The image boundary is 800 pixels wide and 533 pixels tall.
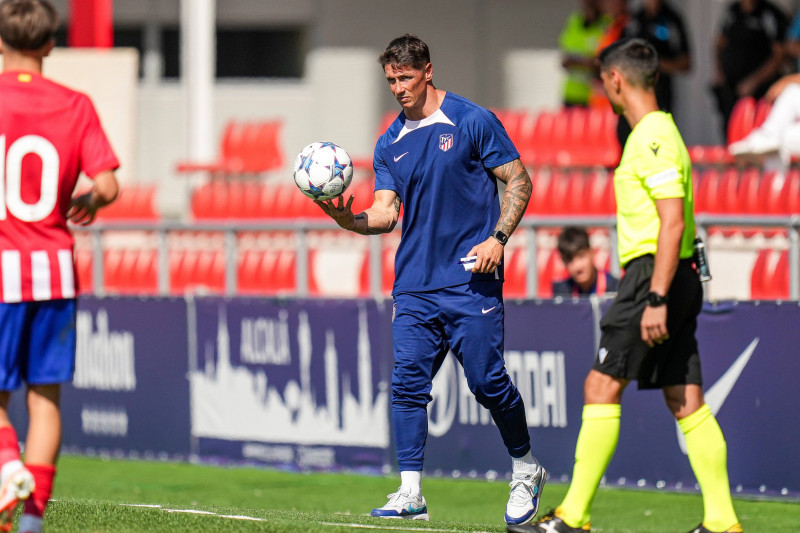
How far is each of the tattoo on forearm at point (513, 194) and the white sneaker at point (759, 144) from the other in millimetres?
6777

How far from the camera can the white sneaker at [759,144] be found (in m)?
12.7

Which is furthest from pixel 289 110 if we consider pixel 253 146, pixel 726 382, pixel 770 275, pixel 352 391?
pixel 726 382

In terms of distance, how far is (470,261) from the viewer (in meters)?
6.37

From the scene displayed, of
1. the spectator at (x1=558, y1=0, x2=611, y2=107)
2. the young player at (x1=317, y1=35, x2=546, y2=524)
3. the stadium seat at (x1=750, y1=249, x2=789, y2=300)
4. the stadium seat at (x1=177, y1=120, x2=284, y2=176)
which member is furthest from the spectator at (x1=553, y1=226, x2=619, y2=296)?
the stadium seat at (x1=177, y1=120, x2=284, y2=176)

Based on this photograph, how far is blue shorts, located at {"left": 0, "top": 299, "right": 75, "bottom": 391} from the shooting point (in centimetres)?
502

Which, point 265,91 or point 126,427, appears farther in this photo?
point 265,91

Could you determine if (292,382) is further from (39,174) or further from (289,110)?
(289,110)

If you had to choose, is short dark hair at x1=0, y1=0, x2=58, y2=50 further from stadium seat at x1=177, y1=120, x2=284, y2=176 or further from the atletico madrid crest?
stadium seat at x1=177, y1=120, x2=284, y2=176

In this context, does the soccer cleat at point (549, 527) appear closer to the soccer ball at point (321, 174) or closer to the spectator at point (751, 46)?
the soccer ball at point (321, 174)

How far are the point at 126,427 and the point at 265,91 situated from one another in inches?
595

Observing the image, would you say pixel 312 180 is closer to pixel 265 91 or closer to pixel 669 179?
pixel 669 179

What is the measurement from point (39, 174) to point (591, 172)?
1160cm

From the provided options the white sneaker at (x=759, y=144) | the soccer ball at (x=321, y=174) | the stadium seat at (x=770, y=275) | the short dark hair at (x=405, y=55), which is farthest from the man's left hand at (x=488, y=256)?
the white sneaker at (x=759, y=144)

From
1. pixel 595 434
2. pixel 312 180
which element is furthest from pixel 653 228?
pixel 312 180
